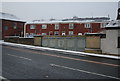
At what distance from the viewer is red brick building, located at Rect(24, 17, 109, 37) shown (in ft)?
151

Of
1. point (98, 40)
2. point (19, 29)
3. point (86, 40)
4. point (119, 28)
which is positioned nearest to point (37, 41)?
point (86, 40)

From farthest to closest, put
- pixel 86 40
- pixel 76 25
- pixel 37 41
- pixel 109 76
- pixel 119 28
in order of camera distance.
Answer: pixel 76 25 < pixel 37 41 < pixel 86 40 < pixel 119 28 < pixel 109 76

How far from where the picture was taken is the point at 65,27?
47.8 meters

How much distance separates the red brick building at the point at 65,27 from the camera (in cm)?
4594

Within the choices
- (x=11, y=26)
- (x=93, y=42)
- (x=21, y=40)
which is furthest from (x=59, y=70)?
(x=11, y=26)

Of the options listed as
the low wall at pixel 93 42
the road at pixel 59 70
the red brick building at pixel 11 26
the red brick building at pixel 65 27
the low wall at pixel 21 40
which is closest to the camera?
the road at pixel 59 70

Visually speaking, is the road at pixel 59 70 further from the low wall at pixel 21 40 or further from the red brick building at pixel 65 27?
the red brick building at pixel 65 27

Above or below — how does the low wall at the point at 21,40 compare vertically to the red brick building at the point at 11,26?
below

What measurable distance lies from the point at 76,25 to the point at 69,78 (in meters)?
40.3

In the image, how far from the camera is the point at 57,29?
159ft

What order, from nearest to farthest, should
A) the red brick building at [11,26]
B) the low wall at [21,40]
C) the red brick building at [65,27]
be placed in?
the low wall at [21,40]
the red brick building at [11,26]
the red brick building at [65,27]

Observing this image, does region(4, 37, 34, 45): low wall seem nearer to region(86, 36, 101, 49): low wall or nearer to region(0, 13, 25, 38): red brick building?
region(86, 36, 101, 49): low wall

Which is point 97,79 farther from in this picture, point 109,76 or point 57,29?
point 57,29

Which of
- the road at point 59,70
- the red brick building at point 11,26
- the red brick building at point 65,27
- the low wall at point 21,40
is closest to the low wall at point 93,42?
the road at point 59,70
